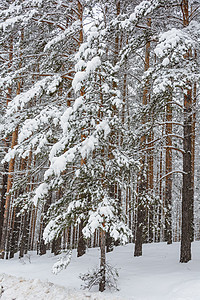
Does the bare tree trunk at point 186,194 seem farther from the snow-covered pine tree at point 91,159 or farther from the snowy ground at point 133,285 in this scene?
the snow-covered pine tree at point 91,159

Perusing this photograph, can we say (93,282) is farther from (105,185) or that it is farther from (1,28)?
(1,28)

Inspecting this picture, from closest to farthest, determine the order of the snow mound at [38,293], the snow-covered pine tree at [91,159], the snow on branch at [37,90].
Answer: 1. the snow mound at [38,293]
2. the snow-covered pine tree at [91,159]
3. the snow on branch at [37,90]

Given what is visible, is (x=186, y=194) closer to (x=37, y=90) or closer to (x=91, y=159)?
(x=91, y=159)

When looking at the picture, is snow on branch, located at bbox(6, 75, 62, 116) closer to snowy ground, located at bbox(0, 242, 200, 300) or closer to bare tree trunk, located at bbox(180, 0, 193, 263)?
bare tree trunk, located at bbox(180, 0, 193, 263)

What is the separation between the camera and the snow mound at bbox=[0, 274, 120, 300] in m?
5.43

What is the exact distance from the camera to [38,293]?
573 cm

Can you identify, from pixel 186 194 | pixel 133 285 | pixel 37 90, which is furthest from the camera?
pixel 186 194

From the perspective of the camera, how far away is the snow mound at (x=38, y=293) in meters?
5.43

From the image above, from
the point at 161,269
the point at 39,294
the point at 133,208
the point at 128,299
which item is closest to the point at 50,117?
the point at 133,208

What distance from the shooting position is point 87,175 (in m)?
6.38

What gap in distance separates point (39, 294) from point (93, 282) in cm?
156

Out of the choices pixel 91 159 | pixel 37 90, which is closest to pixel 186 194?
pixel 91 159

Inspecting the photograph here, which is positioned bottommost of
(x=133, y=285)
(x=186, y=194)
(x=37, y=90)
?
(x=133, y=285)

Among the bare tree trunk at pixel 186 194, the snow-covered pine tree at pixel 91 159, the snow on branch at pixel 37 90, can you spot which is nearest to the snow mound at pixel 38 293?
the snow-covered pine tree at pixel 91 159
